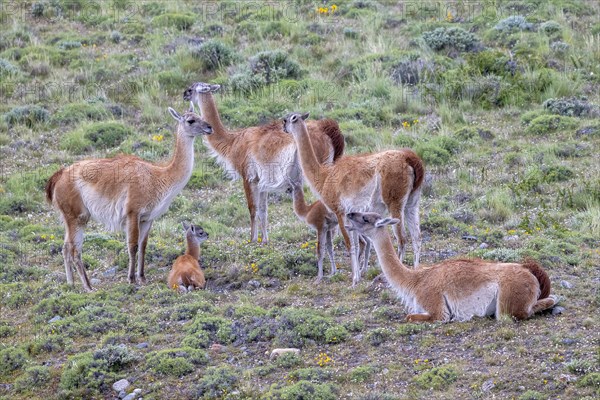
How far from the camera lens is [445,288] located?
31.4ft

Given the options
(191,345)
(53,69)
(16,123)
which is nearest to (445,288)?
(191,345)

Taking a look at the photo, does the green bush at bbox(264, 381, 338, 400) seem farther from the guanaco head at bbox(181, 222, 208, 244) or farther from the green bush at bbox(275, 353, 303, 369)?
the guanaco head at bbox(181, 222, 208, 244)

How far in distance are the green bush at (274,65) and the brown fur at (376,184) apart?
8.25m

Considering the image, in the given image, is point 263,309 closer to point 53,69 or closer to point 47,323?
point 47,323

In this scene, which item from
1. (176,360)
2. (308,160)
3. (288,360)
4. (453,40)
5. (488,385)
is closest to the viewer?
(488,385)

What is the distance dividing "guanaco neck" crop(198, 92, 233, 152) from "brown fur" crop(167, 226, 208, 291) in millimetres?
2399

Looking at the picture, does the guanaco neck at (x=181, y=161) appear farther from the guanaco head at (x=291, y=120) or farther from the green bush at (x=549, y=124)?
the green bush at (x=549, y=124)

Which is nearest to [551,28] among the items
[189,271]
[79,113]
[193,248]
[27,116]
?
[79,113]

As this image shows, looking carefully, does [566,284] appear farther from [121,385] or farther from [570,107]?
[570,107]

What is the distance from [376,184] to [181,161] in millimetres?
2724

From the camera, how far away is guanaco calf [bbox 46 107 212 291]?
1210 cm

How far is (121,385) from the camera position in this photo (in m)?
9.27

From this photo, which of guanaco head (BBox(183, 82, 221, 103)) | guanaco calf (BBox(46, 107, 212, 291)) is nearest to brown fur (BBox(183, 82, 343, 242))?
guanaco head (BBox(183, 82, 221, 103))

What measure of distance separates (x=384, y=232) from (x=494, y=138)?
7.47m
